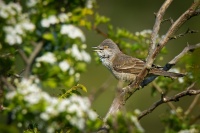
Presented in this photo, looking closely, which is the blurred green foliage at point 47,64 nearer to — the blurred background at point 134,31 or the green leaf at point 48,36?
the green leaf at point 48,36

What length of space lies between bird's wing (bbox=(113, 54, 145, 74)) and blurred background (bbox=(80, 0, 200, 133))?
3955 millimetres

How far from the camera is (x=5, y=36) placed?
3.09 meters

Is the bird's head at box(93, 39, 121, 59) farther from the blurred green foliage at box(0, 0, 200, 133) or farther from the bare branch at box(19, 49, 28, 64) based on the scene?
the bare branch at box(19, 49, 28, 64)

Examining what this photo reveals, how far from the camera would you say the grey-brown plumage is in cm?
668

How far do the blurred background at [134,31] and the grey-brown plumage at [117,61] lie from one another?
12.7ft

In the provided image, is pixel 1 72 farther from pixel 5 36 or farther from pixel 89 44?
pixel 89 44

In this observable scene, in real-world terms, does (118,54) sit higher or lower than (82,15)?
higher

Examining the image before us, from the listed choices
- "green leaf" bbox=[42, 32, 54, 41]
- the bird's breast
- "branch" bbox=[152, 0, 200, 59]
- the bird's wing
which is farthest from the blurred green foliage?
the bird's breast

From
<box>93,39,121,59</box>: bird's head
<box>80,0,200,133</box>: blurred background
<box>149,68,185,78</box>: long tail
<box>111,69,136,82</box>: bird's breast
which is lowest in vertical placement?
<box>149,68,185,78</box>: long tail

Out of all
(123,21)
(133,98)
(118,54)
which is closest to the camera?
(118,54)

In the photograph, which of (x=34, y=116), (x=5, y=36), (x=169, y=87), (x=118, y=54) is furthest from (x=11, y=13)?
(x=118, y=54)

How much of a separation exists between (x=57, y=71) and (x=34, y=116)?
11.4 inches

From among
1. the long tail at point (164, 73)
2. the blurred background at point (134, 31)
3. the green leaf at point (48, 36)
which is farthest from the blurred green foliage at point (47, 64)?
the blurred background at point (134, 31)

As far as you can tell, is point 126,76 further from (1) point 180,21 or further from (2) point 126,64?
(1) point 180,21
